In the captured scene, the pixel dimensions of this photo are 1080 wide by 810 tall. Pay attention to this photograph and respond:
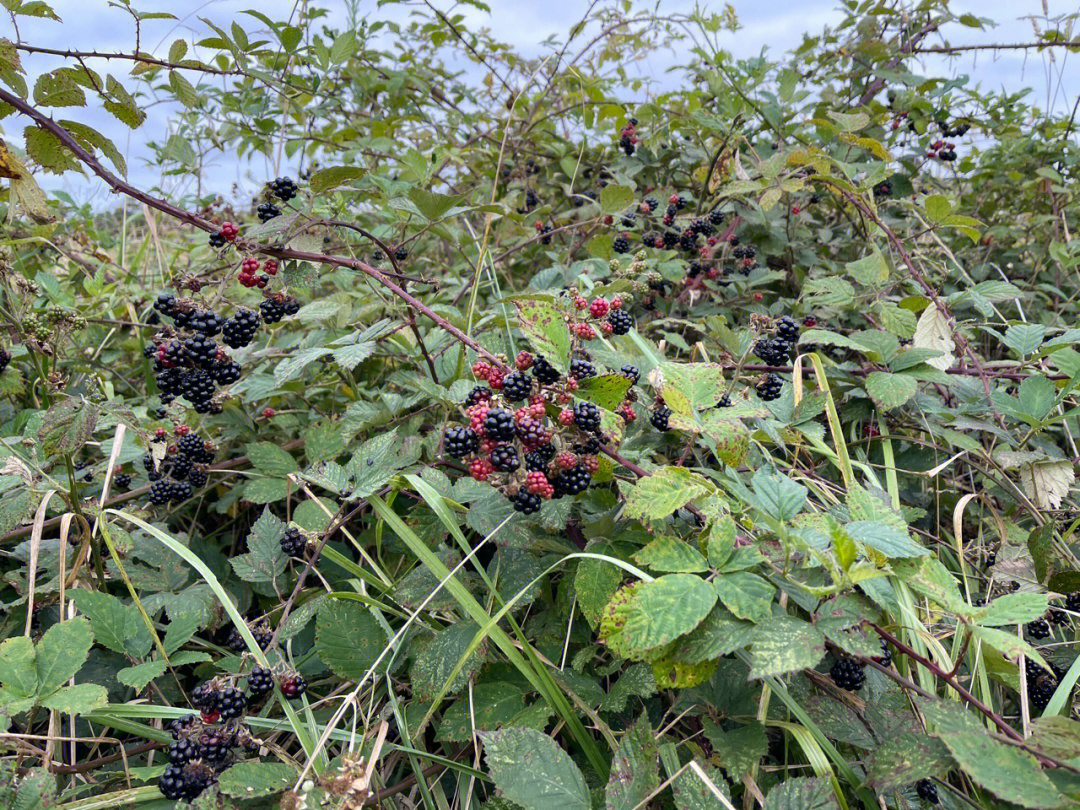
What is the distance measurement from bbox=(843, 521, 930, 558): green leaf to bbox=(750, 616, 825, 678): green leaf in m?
0.19

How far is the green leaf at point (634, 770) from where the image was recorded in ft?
3.80

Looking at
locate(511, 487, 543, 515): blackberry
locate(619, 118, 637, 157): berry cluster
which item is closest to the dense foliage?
locate(511, 487, 543, 515): blackberry

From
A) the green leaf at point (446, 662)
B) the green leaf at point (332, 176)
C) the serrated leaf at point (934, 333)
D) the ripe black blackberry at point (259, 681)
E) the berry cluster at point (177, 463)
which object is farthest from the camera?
the serrated leaf at point (934, 333)

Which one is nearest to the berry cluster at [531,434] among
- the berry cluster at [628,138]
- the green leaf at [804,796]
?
the green leaf at [804,796]

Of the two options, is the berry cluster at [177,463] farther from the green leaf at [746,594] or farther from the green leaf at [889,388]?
the green leaf at [889,388]

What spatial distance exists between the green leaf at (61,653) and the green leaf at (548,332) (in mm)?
1135

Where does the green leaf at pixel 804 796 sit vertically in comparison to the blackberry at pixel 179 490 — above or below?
below

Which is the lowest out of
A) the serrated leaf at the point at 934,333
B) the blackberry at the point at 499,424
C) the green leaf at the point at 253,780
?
the green leaf at the point at 253,780

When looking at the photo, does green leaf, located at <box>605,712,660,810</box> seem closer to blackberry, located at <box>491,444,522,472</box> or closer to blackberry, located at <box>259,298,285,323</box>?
blackberry, located at <box>491,444,522,472</box>

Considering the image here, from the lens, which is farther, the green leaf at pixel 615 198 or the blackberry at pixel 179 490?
the green leaf at pixel 615 198

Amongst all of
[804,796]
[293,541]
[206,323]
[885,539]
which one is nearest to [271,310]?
[206,323]

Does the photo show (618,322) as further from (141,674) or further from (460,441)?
(141,674)

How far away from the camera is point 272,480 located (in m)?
1.93

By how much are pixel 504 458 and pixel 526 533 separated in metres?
0.34
